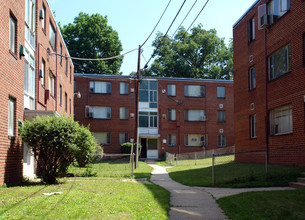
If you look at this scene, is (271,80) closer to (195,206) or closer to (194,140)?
(195,206)

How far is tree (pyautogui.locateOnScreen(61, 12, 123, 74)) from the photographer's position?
53.0m

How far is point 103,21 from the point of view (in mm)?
55438

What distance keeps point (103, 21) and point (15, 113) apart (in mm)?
43770

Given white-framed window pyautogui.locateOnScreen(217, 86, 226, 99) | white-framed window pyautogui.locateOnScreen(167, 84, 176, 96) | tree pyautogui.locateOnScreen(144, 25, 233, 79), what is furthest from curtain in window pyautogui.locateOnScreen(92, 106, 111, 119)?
tree pyautogui.locateOnScreen(144, 25, 233, 79)

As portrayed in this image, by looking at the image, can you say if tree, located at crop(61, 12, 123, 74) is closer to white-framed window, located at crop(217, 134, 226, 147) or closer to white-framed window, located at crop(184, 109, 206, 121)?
white-framed window, located at crop(184, 109, 206, 121)

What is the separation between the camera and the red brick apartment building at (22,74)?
12527 millimetres

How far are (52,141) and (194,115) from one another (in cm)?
2930

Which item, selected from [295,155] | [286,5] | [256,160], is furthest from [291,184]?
[286,5]

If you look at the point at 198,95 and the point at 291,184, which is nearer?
the point at 291,184

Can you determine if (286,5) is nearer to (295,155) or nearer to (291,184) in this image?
(295,155)

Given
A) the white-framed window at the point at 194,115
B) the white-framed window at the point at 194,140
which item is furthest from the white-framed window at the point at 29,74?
the white-framed window at the point at 194,140

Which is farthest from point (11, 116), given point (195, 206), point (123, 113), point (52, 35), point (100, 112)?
point (123, 113)

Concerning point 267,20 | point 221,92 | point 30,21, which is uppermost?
point 267,20

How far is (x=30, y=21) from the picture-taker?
691 inches
